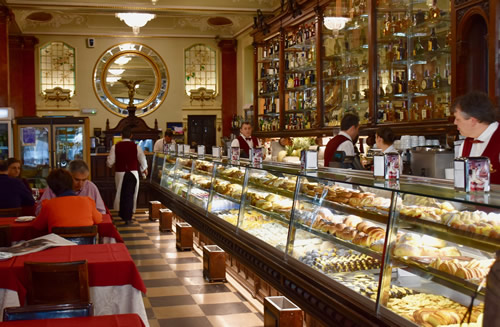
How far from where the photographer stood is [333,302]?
10.9ft

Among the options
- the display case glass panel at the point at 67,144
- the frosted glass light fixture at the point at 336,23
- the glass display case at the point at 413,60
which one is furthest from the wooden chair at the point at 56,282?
the display case glass panel at the point at 67,144

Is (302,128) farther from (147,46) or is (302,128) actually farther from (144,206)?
(147,46)

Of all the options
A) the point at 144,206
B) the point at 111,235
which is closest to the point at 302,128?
the point at 144,206

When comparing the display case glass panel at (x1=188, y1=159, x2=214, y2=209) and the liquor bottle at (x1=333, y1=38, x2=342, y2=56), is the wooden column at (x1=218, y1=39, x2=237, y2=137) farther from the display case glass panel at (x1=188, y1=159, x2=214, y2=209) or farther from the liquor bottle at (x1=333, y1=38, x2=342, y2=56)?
the display case glass panel at (x1=188, y1=159, x2=214, y2=209)

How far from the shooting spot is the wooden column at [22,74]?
53.8 ft

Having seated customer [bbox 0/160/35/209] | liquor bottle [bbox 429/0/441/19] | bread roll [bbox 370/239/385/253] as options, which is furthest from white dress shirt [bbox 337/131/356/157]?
seated customer [bbox 0/160/35/209]

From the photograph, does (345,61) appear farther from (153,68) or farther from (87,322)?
(153,68)

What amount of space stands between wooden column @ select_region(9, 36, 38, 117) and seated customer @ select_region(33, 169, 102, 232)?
12.4m

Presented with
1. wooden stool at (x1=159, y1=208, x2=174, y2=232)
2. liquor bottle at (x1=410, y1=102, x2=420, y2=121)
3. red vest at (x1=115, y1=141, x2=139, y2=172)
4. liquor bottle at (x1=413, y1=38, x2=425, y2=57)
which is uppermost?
liquor bottle at (x1=413, y1=38, x2=425, y2=57)

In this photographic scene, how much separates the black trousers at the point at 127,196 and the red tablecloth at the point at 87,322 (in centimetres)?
760

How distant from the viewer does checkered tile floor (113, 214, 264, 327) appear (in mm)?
4738

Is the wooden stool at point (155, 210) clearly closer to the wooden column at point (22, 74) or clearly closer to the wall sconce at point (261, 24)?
the wall sconce at point (261, 24)

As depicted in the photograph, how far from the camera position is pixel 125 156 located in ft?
33.9

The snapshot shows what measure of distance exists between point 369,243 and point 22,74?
49.3 ft
